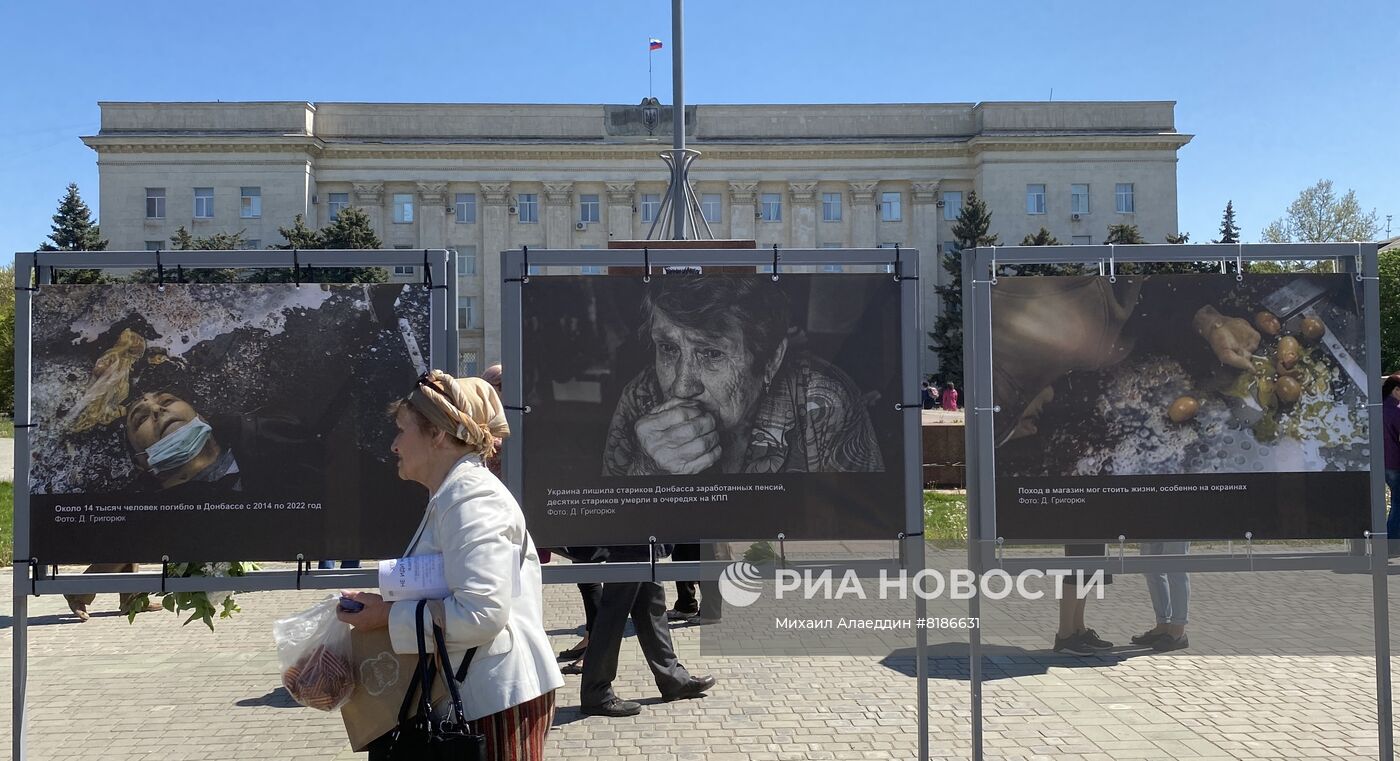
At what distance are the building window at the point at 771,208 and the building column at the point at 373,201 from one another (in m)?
25.4

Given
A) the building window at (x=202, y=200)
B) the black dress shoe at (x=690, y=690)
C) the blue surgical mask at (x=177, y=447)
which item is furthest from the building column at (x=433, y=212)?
the blue surgical mask at (x=177, y=447)

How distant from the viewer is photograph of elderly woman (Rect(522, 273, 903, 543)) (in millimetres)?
4617

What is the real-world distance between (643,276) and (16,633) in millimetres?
2928

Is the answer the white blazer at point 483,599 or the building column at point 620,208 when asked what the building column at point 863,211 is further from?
the white blazer at point 483,599

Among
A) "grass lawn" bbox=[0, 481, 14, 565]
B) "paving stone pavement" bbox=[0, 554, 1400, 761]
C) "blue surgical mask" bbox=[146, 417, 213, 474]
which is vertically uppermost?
"blue surgical mask" bbox=[146, 417, 213, 474]

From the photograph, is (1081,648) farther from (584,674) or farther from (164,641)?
(164,641)

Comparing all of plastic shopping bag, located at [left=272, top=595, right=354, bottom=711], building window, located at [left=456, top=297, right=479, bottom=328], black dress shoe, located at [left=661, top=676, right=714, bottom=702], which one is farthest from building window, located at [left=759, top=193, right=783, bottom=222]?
plastic shopping bag, located at [left=272, top=595, right=354, bottom=711]

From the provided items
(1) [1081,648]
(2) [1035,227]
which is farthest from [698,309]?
(2) [1035,227]

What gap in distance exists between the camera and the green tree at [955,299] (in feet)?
206

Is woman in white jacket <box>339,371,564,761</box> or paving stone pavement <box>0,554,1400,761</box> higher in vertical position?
woman in white jacket <box>339,371,564,761</box>

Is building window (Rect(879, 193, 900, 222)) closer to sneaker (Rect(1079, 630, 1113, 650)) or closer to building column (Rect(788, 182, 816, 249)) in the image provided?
building column (Rect(788, 182, 816, 249))

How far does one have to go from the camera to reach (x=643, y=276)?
4.66 metres

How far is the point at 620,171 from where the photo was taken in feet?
247

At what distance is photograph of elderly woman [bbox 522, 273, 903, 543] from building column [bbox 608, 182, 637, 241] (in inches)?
2831
